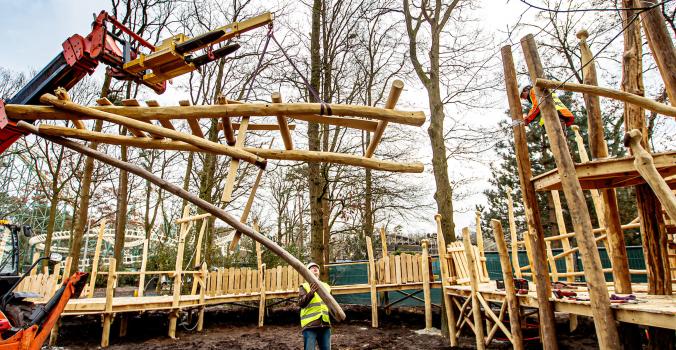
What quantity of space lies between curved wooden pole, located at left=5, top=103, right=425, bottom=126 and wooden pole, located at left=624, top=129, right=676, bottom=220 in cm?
165

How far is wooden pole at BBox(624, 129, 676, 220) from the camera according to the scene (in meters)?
2.73

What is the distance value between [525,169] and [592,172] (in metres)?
1.00

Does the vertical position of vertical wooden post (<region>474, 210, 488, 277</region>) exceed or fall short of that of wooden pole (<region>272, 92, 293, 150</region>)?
it falls short

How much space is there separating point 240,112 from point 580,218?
3665 millimetres

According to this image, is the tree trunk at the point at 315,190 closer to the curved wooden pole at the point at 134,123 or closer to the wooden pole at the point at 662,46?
the curved wooden pole at the point at 134,123

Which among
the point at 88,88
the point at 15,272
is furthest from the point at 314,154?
the point at 88,88

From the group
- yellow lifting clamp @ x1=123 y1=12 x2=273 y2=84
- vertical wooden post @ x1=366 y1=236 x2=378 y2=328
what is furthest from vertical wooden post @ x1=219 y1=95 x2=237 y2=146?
vertical wooden post @ x1=366 y1=236 x2=378 y2=328

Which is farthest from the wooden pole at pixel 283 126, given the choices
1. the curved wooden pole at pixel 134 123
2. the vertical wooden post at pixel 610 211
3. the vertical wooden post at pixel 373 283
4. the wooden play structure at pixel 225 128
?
the vertical wooden post at pixel 373 283

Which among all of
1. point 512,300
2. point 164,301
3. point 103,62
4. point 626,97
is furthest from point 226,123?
point 164,301

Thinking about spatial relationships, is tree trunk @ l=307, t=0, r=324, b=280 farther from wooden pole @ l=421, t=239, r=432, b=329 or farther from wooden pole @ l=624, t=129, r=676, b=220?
wooden pole @ l=624, t=129, r=676, b=220

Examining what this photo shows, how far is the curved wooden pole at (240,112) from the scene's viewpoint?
3.28 m

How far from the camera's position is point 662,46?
13.0ft

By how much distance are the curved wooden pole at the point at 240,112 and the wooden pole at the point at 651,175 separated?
64.8 inches

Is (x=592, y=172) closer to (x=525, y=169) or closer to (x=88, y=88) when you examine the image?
(x=525, y=169)
